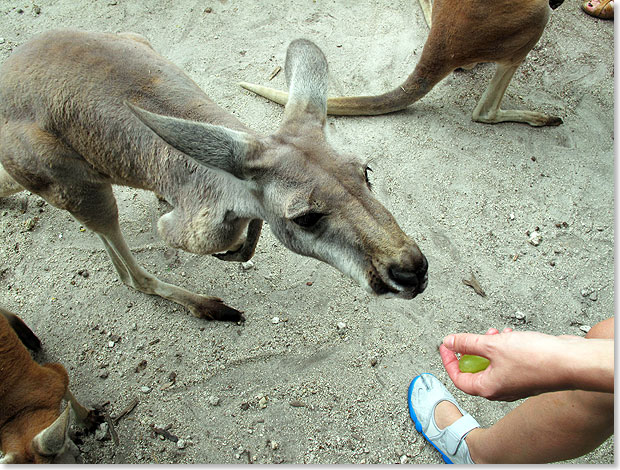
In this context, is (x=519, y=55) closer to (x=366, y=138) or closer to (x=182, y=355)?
(x=366, y=138)

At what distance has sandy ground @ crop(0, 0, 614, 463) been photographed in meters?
2.65

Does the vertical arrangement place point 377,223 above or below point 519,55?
below

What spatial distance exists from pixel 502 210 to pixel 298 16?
2.94 meters

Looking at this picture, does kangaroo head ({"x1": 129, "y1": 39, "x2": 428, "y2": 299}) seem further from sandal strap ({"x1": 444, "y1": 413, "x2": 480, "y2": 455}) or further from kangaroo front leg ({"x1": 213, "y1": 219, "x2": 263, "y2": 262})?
sandal strap ({"x1": 444, "y1": 413, "x2": 480, "y2": 455})

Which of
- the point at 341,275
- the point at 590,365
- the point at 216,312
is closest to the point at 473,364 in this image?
the point at 590,365

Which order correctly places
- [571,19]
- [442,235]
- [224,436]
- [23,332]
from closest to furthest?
[224,436] < [23,332] < [442,235] < [571,19]

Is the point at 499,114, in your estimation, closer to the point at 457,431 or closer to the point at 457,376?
the point at 457,431

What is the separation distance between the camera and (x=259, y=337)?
2936 mm

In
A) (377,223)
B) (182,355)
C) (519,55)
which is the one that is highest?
(519,55)

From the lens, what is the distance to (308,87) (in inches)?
85.3

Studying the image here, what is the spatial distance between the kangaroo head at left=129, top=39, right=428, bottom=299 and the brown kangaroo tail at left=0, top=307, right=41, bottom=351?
174 cm

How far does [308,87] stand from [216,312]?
158 cm

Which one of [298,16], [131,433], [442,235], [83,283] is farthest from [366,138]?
[131,433]

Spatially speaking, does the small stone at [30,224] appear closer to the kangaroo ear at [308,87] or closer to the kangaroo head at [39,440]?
the kangaroo head at [39,440]
